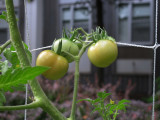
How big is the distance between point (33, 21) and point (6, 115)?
1.60 m

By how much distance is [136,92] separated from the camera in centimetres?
275

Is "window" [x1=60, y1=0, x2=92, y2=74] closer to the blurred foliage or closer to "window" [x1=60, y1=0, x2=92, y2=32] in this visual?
"window" [x1=60, y1=0, x2=92, y2=32]

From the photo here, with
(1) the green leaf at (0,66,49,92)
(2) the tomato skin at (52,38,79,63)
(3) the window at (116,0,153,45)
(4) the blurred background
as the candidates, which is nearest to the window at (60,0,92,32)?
(4) the blurred background

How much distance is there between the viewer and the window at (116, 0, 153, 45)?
10.2 ft

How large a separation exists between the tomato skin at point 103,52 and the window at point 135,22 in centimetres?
287

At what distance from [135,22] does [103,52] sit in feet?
10.1

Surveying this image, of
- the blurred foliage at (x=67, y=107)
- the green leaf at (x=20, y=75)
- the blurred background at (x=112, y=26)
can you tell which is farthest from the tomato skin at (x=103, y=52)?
the blurred background at (x=112, y=26)

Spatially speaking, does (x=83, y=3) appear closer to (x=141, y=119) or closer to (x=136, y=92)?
(x=136, y=92)

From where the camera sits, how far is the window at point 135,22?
312 centimetres

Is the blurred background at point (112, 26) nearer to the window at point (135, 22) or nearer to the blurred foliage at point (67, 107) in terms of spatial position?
the window at point (135, 22)

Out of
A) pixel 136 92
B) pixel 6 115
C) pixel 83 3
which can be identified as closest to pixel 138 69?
pixel 136 92

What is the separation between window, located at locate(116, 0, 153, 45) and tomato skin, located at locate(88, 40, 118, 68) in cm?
287

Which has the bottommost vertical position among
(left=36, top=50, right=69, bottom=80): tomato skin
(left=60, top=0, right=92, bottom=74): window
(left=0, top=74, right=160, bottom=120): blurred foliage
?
(left=0, top=74, right=160, bottom=120): blurred foliage

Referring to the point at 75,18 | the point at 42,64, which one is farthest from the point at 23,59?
the point at 75,18
